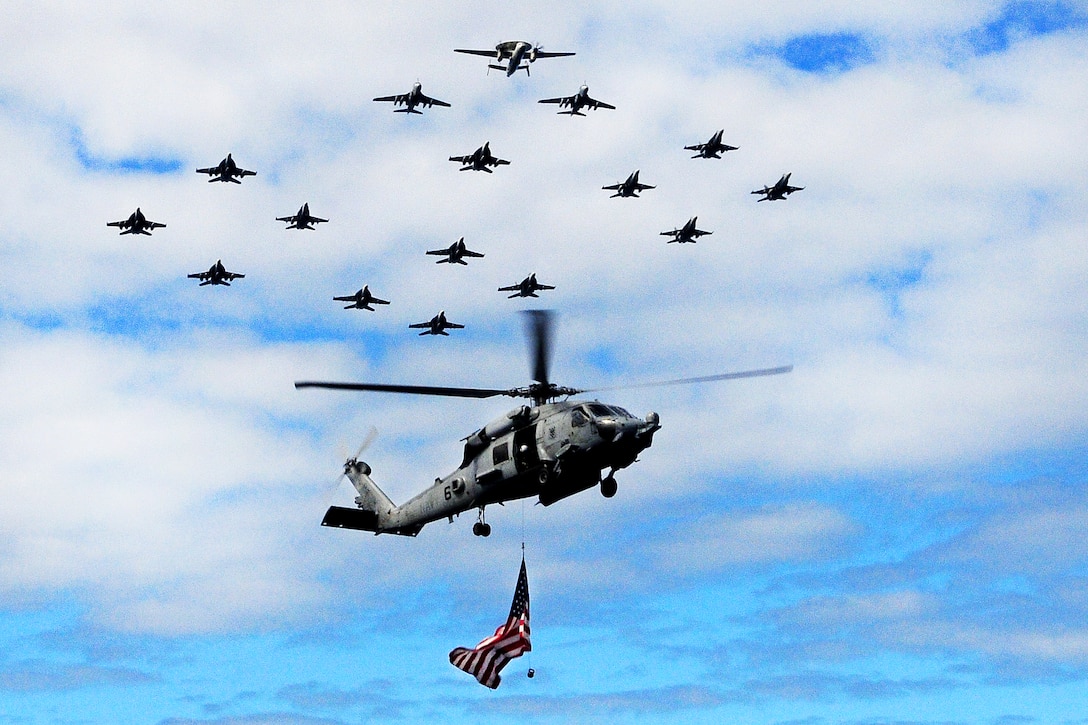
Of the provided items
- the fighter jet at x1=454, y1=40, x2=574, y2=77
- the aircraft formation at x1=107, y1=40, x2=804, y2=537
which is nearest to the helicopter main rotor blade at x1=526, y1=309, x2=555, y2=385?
the aircraft formation at x1=107, y1=40, x2=804, y2=537

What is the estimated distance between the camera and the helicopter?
52.2m

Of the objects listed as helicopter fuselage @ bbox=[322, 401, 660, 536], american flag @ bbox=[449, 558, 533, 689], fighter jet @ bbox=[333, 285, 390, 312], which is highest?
fighter jet @ bbox=[333, 285, 390, 312]

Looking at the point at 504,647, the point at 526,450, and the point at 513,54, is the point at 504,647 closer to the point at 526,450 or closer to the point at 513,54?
the point at 526,450

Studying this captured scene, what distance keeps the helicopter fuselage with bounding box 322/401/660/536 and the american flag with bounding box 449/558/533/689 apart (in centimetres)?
474

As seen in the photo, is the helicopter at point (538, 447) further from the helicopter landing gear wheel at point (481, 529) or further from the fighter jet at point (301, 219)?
the fighter jet at point (301, 219)

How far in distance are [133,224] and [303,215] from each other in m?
11.4

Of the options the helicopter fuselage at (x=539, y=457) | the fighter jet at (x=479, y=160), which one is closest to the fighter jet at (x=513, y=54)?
the fighter jet at (x=479, y=160)

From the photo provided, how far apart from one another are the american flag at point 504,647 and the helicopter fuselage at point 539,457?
4.74 meters

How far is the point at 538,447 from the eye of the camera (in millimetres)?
54406

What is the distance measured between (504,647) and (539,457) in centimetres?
1036

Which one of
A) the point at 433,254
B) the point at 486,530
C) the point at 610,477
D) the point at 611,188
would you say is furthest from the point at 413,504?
the point at 611,188

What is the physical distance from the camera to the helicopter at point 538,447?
5225 centimetres

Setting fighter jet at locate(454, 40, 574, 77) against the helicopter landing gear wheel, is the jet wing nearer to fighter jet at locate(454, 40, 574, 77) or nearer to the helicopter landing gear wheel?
fighter jet at locate(454, 40, 574, 77)

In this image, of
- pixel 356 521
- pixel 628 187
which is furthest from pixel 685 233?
pixel 356 521
